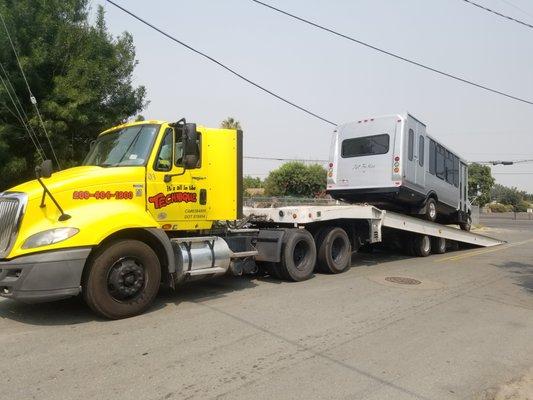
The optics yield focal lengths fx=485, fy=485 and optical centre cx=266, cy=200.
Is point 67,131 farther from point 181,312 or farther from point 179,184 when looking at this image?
point 181,312

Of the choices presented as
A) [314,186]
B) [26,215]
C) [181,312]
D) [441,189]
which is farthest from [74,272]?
[314,186]

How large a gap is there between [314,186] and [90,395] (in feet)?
165

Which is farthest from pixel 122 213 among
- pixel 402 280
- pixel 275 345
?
pixel 402 280

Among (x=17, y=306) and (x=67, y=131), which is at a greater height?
(x=67, y=131)

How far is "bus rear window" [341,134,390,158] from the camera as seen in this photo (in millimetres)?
12617

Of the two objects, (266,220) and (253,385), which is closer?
(253,385)

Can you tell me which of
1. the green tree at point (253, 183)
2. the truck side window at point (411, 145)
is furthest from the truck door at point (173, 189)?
the green tree at point (253, 183)

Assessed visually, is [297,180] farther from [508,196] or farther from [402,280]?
[508,196]

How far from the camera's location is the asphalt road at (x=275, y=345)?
417cm

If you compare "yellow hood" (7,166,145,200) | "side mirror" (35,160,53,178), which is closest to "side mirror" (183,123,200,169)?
"yellow hood" (7,166,145,200)

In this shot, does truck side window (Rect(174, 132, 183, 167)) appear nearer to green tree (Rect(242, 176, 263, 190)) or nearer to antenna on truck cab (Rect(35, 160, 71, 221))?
antenna on truck cab (Rect(35, 160, 71, 221))

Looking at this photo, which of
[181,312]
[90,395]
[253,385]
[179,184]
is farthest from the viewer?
[179,184]

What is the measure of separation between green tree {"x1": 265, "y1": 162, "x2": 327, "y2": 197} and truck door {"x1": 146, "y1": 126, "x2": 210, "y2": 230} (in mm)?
45522

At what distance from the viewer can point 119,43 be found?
16.7 metres
